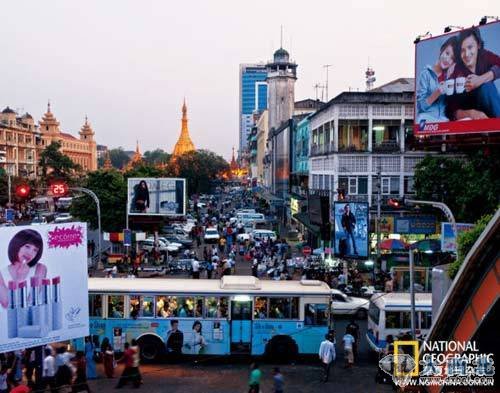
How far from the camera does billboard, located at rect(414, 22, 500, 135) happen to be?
2617cm

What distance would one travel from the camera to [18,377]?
15.3m

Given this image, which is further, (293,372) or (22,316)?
(293,372)

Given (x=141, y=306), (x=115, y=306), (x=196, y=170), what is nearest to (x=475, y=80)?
(x=141, y=306)

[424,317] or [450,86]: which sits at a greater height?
[450,86]

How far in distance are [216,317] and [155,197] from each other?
2375 cm

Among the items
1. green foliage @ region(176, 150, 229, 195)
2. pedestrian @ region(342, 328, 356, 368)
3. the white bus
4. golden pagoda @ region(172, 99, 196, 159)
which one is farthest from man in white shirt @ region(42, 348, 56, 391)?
golden pagoda @ region(172, 99, 196, 159)

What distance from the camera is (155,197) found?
4097cm

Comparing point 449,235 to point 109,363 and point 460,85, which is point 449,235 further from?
point 109,363

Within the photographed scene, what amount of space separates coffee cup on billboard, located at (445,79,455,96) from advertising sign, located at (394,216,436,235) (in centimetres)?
837

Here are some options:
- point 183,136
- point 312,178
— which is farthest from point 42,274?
point 183,136

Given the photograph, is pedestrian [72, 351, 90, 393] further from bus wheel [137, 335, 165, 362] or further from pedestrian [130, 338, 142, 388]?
bus wheel [137, 335, 165, 362]

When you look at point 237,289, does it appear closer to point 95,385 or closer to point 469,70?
point 95,385

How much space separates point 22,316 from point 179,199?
28719 mm

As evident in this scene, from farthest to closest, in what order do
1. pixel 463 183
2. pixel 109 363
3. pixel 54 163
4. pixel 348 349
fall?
1. pixel 54 163
2. pixel 463 183
3. pixel 348 349
4. pixel 109 363
